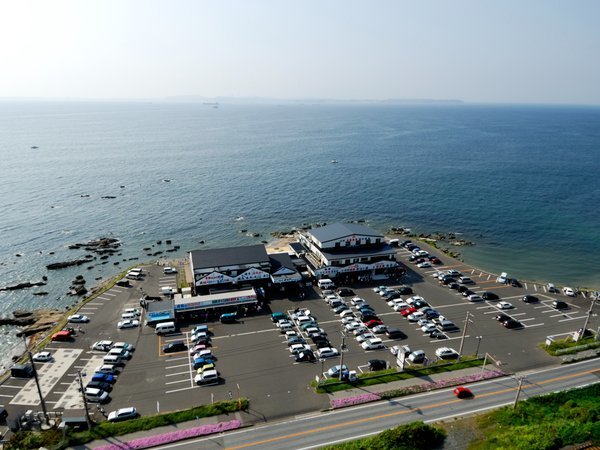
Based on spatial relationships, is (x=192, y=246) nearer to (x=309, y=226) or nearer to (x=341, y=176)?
(x=309, y=226)

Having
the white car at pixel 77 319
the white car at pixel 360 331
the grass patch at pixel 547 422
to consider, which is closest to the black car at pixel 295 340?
the white car at pixel 360 331

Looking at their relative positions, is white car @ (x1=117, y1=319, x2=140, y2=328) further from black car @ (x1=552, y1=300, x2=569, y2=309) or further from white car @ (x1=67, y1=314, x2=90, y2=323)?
black car @ (x1=552, y1=300, x2=569, y2=309)

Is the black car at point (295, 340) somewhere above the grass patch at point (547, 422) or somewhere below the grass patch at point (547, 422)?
below

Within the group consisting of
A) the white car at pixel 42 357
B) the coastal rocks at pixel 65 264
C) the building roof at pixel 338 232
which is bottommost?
the coastal rocks at pixel 65 264

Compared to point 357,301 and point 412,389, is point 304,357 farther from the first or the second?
point 357,301

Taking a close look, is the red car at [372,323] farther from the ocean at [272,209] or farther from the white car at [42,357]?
the white car at [42,357]

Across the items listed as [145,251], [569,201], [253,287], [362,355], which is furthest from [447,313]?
[569,201]
